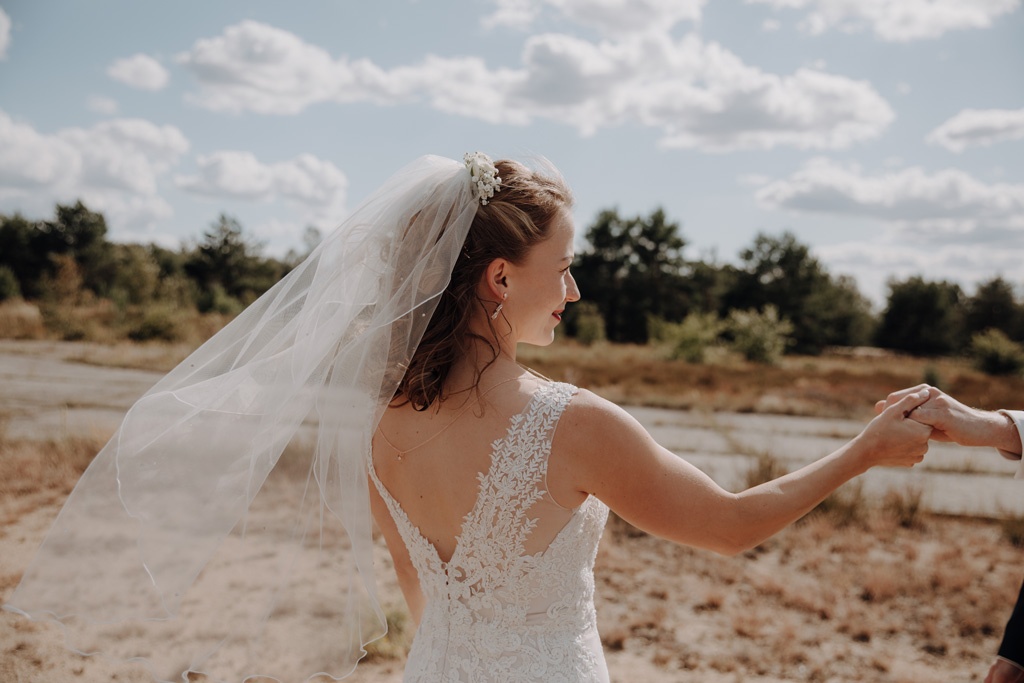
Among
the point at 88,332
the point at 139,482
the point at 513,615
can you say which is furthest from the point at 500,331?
the point at 88,332

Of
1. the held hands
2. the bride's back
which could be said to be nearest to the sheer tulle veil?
the bride's back

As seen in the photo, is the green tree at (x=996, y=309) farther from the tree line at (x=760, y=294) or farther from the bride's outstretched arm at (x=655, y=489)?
the bride's outstretched arm at (x=655, y=489)

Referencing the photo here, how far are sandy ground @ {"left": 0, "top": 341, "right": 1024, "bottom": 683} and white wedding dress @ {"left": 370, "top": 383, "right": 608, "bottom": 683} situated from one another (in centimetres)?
261

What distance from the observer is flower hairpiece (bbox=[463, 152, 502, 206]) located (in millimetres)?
1953

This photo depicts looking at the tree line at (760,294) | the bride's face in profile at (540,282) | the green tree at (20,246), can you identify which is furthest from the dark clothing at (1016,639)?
the tree line at (760,294)

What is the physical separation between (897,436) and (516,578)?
1.14 metres

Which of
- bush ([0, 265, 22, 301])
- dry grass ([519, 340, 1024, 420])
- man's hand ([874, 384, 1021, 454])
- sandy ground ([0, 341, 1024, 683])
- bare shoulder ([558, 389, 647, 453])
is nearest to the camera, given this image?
bare shoulder ([558, 389, 647, 453])

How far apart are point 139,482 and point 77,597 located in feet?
1.41

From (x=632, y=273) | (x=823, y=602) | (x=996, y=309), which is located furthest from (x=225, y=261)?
(x=996, y=309)

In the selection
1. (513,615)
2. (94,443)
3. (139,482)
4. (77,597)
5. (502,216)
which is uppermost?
(502,216)

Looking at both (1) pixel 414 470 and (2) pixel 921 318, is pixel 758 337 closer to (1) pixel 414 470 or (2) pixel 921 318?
(1) pixel 414 470

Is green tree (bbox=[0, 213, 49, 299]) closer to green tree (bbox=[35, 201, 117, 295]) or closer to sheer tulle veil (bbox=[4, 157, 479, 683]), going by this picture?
green tree (bbox=[35, 201, 117, 295])

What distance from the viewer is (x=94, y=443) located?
6.92 m

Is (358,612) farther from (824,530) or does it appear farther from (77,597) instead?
(824,530)
